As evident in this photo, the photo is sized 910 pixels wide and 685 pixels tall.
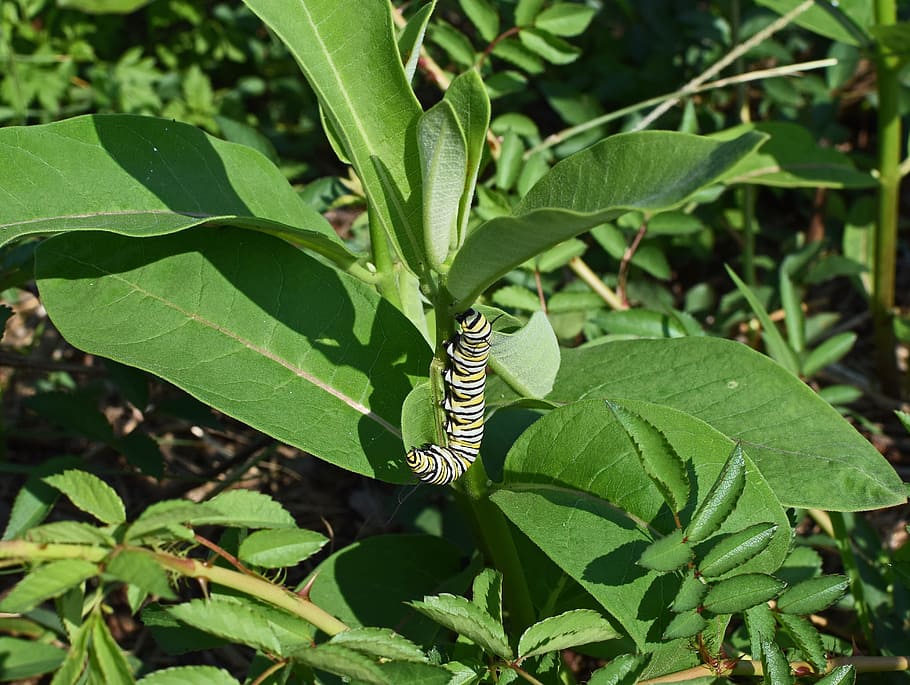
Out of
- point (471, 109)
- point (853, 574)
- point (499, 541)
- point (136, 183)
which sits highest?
point (471, 109)

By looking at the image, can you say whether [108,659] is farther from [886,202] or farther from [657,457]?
[886,202]

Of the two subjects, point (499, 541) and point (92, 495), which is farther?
point (499, 541)

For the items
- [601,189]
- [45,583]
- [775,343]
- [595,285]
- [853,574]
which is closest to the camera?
[45,583]

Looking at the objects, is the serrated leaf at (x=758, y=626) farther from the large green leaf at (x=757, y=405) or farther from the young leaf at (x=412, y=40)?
the young leaf at (x=412, y=40)

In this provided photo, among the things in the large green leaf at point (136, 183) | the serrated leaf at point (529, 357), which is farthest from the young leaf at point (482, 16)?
the serrated leaf at point (529, 357)

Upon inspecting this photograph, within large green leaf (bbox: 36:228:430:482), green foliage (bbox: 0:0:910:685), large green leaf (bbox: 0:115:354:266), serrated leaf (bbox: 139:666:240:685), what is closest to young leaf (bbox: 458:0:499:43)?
green foliage (bbox: 0:0:910:685)

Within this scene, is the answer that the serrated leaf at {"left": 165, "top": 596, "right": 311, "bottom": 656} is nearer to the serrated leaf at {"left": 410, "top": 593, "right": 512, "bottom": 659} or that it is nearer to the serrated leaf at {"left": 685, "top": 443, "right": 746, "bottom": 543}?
the serrated leaf at {"left": 410, "top": 593, "right": 512, "bottom": 659}

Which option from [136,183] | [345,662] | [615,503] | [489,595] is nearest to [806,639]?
[615,503]
